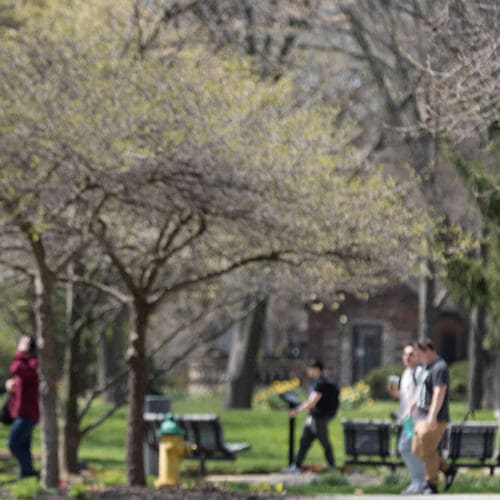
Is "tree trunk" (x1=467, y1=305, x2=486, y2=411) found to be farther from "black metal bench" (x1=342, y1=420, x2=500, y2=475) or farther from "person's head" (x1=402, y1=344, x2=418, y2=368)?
"person's head" (x1=402, y1=344, x2=418, y2=368)

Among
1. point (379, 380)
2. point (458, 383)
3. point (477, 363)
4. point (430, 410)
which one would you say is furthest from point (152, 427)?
point (379, 380)

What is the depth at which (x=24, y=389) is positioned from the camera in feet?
54.4

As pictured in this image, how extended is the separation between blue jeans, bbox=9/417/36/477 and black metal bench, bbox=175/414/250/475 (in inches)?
121

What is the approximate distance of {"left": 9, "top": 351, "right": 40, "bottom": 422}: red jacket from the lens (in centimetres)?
1656

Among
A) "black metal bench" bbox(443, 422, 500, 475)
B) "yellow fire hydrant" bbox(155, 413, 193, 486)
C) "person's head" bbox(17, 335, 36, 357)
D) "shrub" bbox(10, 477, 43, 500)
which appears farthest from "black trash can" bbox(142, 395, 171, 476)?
"shrub" bbox(10, 477, 43, 500)

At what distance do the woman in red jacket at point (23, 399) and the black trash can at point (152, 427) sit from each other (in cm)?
276

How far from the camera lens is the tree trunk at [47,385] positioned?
16312mm

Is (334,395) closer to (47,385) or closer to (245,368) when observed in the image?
(47,385)

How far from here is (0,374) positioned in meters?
43.1

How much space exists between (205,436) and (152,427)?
2.29 ft

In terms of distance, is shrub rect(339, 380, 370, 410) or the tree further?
shrub rect(339, 380, 370, 410)

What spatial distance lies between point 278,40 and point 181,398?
1597cm

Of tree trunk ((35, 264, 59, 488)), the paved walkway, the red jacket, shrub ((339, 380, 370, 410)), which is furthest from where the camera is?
shrub ((339, 380, 370, 410))

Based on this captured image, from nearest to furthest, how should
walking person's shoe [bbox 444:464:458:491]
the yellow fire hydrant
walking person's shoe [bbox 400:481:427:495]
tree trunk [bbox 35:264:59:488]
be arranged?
1. walking person's shoe [bbox 400:481:427:495]
2. walking person's shoe [bbox 444:464:458:491]
3. the yellow fire hydrant
4. tree trunk [bbox 35:264:59:488]
